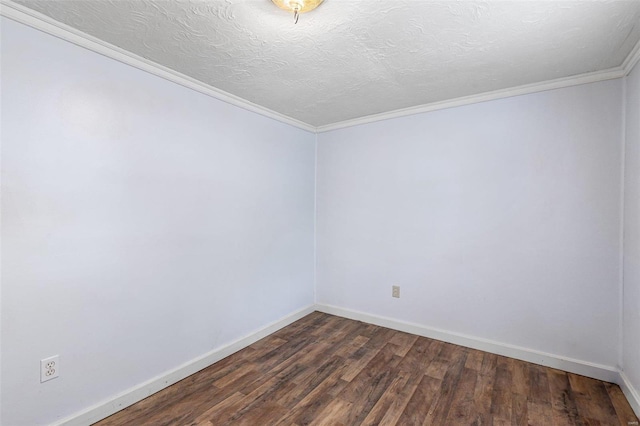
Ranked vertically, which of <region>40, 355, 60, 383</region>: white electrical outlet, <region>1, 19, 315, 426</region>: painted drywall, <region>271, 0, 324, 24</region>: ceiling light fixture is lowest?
<region>40, 355, 60, 383</region>: white electrical outlet

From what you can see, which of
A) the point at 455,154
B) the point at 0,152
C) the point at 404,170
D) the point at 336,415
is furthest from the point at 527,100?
the point at 0,152

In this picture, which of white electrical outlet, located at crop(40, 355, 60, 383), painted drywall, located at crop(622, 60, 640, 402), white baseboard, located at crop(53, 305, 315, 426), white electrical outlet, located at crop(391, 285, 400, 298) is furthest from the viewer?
white electrical outlet, located at crop(391, 285, 400, 298)

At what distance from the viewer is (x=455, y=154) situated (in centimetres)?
268

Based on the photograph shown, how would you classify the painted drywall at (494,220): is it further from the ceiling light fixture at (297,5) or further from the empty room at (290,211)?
the ceiling light fixture at (297,5)

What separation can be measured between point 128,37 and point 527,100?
296 cm

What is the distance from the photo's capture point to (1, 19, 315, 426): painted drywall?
1.47m

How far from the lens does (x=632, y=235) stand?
1.88 metres

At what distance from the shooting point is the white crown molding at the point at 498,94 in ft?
6.81

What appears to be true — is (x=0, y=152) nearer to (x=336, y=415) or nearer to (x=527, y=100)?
(x=336, y=415)

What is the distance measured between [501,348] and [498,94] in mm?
2227

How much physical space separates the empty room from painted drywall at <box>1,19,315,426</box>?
0.01 m

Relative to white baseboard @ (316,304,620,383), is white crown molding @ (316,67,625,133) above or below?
above

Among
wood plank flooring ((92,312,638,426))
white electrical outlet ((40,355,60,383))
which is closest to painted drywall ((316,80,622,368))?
wood plank flooring ((92,312,638,426))

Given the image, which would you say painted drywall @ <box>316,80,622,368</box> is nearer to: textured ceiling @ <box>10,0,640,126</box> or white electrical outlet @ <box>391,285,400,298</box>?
white electrical outlet @ <box>391,285,400,298</box>
